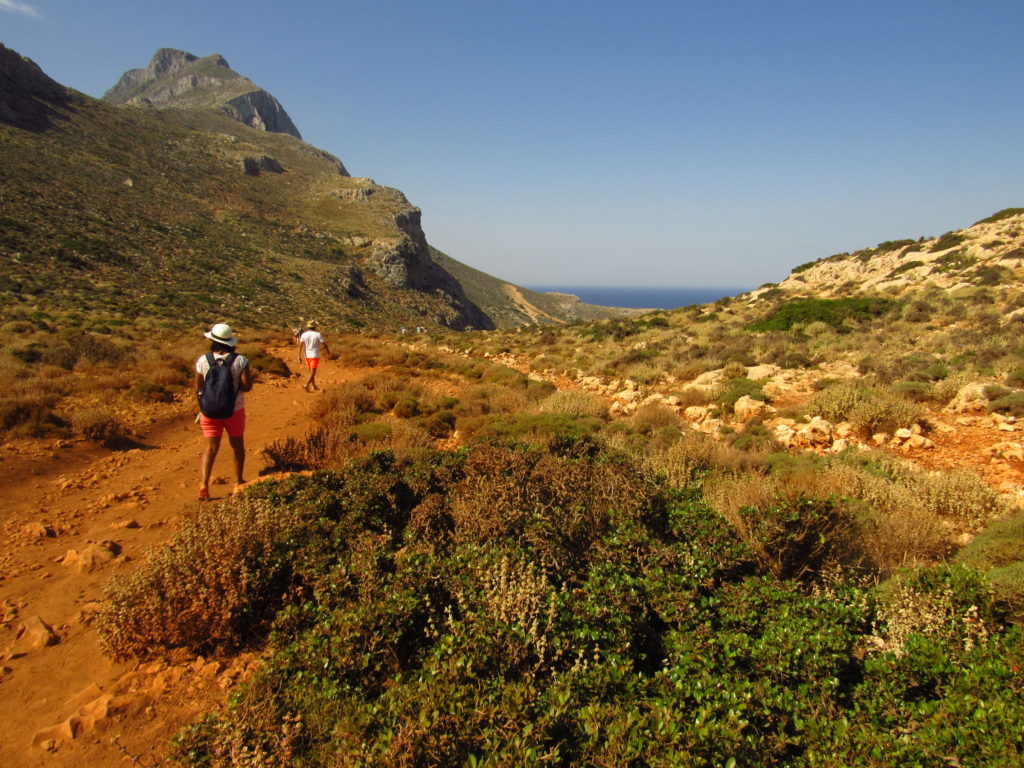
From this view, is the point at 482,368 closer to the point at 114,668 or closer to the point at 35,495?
the point at 35,495

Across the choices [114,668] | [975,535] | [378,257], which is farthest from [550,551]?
[378,257]

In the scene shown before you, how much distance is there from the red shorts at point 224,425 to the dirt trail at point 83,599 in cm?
73

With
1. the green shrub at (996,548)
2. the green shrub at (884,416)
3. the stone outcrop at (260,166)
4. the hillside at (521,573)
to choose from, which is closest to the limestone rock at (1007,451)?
the hillside at (521,573)

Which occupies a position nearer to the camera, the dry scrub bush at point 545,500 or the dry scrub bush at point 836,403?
the dry scrub bush at point 545,500

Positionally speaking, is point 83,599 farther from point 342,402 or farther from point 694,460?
point 694,460

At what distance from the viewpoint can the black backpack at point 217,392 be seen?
5.16 m

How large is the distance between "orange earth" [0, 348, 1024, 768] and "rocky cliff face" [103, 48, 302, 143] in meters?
155

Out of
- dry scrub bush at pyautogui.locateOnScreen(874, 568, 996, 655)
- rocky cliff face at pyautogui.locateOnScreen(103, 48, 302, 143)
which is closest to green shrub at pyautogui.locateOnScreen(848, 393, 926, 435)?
dry scrub bush at pyautogui.locateOnScreen(874, 568, 996, 655)

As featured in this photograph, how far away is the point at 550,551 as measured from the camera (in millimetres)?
3512

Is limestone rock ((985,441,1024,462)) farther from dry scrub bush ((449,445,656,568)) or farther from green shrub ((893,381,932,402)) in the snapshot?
dry scrub bush ((449,445,656,568))

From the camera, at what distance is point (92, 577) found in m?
3.75

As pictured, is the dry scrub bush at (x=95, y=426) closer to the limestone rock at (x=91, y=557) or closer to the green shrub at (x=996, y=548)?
the limestone rock at (x=91, y=557)

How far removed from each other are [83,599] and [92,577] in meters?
0.29

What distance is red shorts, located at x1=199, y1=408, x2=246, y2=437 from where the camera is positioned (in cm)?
522
